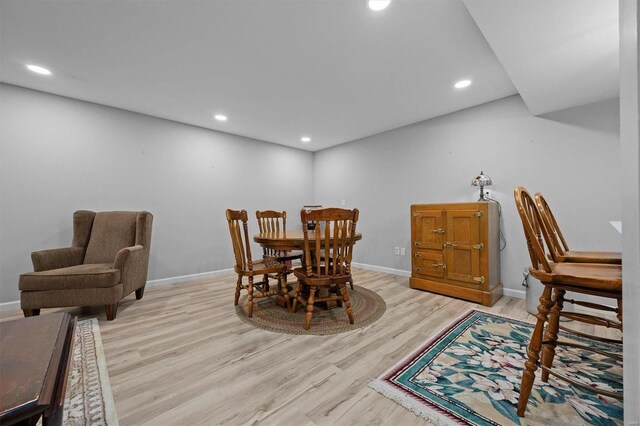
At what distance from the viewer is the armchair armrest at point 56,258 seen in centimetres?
239

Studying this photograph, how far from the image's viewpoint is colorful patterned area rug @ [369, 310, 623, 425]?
119cm

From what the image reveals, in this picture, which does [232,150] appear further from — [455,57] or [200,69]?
[455,57]

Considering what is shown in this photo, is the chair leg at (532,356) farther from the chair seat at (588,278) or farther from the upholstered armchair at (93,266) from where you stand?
the upholstered armchair at (93,266)

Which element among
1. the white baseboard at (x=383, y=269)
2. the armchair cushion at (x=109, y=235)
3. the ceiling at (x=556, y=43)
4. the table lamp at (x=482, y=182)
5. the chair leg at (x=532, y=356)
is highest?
the ceiling at (x=556, y=43)

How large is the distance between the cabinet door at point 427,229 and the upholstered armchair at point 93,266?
3.16 meters

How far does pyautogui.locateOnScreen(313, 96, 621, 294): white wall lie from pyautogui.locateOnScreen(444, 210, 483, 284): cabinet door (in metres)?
0.57

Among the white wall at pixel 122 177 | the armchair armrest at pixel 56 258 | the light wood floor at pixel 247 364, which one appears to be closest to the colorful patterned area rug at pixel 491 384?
the light wood floor at pixel 247 364

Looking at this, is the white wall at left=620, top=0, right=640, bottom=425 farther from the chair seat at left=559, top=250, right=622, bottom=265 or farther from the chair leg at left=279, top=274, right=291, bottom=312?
the chair leg at left=279, top=274, right=291, bottom=312

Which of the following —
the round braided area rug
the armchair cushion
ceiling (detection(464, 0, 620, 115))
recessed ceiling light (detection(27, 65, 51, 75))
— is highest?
recessed ceiling light (detection(27, 65, 51, 75))

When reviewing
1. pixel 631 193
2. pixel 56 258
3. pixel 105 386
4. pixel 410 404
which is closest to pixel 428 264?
pixel 410 404

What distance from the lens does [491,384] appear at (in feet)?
4.60

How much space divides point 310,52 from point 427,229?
90.9 inches

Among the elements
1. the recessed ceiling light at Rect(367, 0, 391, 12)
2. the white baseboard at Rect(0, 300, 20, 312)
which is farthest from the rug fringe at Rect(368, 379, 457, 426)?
the white baseboard at Rect(0, 300, 20, 312)

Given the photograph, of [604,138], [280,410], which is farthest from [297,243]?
[604,138]
